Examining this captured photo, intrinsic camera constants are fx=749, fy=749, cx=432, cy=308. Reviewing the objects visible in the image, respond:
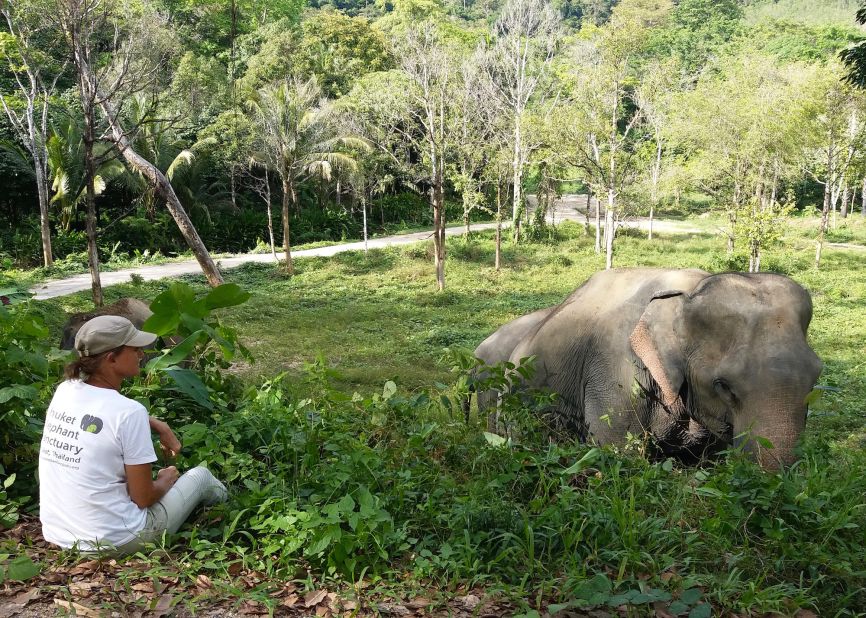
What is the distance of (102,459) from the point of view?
3.13 m

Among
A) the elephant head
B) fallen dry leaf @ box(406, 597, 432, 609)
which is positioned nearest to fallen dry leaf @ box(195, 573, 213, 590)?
fallen dry leaf @ box(406, 597, 432, 609)

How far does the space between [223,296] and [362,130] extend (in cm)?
2980

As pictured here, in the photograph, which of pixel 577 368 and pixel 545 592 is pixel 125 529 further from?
pixel 577 368

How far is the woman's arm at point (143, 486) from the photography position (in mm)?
3164

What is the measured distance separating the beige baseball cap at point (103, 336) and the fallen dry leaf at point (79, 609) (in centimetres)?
100

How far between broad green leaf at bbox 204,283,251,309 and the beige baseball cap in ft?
2.67

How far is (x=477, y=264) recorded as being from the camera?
88.8 ft

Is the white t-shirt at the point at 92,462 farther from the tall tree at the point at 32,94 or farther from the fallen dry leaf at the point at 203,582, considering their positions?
the tall tree at the point at 32,94

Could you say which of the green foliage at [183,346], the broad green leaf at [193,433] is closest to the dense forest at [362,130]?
the green foliage at [183,346]

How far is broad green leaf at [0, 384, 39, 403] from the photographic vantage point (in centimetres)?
369

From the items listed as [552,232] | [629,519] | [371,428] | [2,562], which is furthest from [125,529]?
[552,232]

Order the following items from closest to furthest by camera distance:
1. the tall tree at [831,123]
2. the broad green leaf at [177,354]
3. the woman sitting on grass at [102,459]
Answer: the woman sitting on grass at [102,459]
the broad green leaf at [177,354]
the tall tree at [831,123]

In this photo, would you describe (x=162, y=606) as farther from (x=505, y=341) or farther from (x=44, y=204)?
(x=44, y=204)

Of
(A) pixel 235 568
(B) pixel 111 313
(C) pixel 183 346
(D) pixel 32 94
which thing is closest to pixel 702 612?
(A) pixel 235 568
